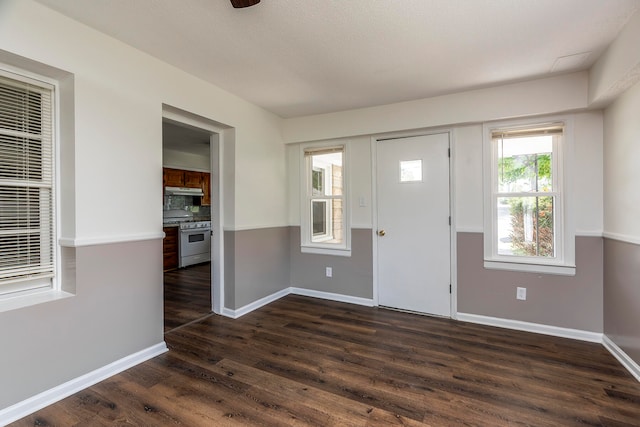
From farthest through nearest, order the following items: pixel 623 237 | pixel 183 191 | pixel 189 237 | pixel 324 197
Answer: pixel 183 191, pixel 189 237, pixel 324 197, pixel 623 237

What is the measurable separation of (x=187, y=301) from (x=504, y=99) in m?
4.28

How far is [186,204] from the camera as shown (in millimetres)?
6656

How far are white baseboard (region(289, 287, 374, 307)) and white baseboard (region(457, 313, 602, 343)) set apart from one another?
1.06 metres

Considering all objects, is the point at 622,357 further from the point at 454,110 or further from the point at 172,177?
the point at 172,177

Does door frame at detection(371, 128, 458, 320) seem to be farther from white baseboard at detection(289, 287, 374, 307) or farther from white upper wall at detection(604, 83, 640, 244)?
white upper wall at detection(604, 83, 640, 244)

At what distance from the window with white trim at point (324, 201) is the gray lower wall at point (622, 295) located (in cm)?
251

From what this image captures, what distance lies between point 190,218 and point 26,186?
4.82 m

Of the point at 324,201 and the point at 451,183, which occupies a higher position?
the point at 451,183

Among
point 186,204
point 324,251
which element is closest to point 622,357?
point 324,251

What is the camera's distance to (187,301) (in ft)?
12.8

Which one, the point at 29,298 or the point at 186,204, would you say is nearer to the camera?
the point at 29,298

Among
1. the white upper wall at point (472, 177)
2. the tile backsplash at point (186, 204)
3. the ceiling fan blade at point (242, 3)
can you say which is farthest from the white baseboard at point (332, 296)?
the tile backsplash at point (186, 204)

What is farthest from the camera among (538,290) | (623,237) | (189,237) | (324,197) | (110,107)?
(189,237)

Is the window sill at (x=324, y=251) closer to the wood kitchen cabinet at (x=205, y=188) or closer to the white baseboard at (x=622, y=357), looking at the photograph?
the white baseboard at (x=622, y=357)
